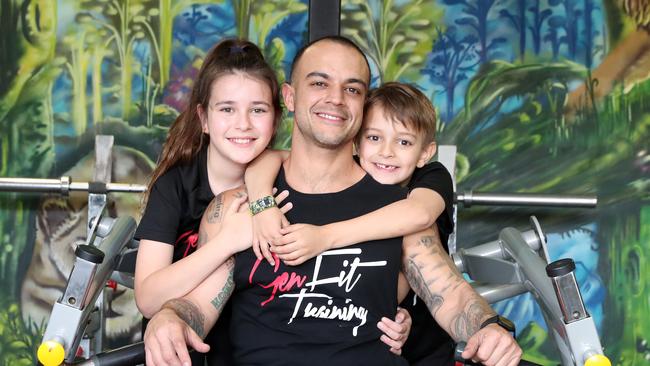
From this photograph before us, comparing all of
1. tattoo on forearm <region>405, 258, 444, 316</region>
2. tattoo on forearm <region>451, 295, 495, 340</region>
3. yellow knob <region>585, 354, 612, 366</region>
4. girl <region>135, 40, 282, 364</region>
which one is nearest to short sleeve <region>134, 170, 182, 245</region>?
girl <region>135, 40, 282, 364</region>

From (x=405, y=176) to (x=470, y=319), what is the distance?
50 centimetres

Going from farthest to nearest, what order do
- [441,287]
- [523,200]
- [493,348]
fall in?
[523,200] → [441,287] → [493,348]

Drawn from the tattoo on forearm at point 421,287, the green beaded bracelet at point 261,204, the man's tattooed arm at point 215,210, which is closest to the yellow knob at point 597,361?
the tattoo on forearm at point 421,287

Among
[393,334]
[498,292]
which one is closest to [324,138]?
[393,334]

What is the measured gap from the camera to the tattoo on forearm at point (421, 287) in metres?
2.52

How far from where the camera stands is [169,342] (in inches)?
87.6

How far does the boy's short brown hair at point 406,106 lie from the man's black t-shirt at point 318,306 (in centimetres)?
36

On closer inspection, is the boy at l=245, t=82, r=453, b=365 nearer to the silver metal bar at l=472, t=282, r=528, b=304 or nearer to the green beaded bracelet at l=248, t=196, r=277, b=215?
the green beaded bracelet at l=248, t=196, r=277, b=215

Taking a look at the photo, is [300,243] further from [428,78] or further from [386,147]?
[428,78]

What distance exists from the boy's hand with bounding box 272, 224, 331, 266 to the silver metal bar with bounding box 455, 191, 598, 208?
985 millimetres

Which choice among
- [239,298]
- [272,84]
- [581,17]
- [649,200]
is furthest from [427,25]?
[239,298]

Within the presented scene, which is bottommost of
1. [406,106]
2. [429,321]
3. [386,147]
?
[429,321]

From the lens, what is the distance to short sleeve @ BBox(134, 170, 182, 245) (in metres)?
2.56

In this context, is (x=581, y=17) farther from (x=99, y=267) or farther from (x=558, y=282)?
(x=99, y=267)
